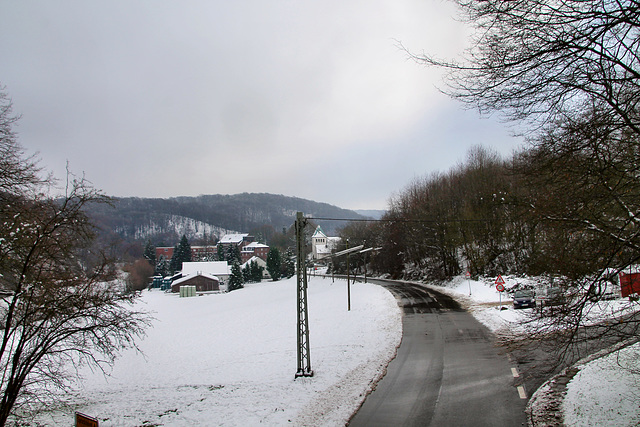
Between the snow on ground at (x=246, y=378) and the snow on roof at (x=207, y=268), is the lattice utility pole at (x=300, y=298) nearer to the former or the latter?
the snow on ground at (x=246, y=378)

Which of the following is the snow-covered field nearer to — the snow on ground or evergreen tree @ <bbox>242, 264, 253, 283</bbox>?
the snow on ground

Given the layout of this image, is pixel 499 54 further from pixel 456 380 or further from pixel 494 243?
pixel 494 243

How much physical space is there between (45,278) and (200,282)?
8200 cm

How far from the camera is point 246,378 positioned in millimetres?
15047

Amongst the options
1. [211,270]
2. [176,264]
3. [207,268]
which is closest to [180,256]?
[176,264]

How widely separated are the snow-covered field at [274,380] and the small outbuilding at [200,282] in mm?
58524

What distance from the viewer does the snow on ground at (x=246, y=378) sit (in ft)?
35.7

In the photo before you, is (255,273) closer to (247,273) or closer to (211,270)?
(247,273)

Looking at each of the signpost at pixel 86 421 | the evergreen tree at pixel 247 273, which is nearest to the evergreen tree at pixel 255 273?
the evergreen tree at pixel 247 273

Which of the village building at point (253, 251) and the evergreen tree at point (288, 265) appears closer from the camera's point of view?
the evergreen tree at point (288, 265)

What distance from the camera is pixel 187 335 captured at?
3114 cm

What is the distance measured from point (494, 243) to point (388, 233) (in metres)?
24.6

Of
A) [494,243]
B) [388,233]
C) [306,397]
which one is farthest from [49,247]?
[388,233]

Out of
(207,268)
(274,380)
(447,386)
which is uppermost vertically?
(207,268)
